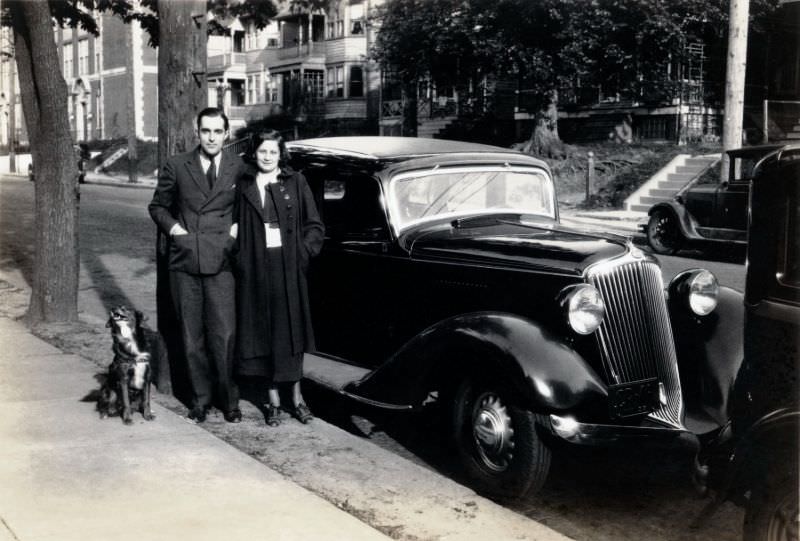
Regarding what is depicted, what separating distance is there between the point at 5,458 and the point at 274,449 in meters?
1.43

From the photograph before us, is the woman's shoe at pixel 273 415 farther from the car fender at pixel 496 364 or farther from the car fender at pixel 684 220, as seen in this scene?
the car fender at pixel 684 220

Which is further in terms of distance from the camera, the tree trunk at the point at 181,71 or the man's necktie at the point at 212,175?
the tree trunk at the point at 181,71

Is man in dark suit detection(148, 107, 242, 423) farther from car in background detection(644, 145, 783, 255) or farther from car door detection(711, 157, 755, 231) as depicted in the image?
car door detection(711, 157, 755, 231)

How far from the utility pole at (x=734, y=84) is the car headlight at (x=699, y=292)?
12061mm

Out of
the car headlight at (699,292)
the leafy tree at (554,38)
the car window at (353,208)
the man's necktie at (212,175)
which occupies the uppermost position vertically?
the leafy tree at (554,38)

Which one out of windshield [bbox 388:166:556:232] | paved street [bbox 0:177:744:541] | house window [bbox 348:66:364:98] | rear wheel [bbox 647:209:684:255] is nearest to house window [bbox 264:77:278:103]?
house window [bbox 348:66:364:98]

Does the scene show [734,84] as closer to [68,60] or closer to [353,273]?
[353,273]

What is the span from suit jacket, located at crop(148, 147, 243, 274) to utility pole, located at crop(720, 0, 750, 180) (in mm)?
12903

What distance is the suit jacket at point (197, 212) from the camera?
18.6 ft

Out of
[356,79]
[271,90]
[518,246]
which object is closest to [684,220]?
[518,246]

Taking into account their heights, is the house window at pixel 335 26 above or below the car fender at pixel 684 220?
above

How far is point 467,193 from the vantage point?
605cm

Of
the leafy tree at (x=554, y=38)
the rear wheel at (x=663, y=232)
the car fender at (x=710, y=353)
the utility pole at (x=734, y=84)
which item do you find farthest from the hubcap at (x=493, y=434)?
the leafy tree at (x=554, y=38)

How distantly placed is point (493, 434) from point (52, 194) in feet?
19.1
